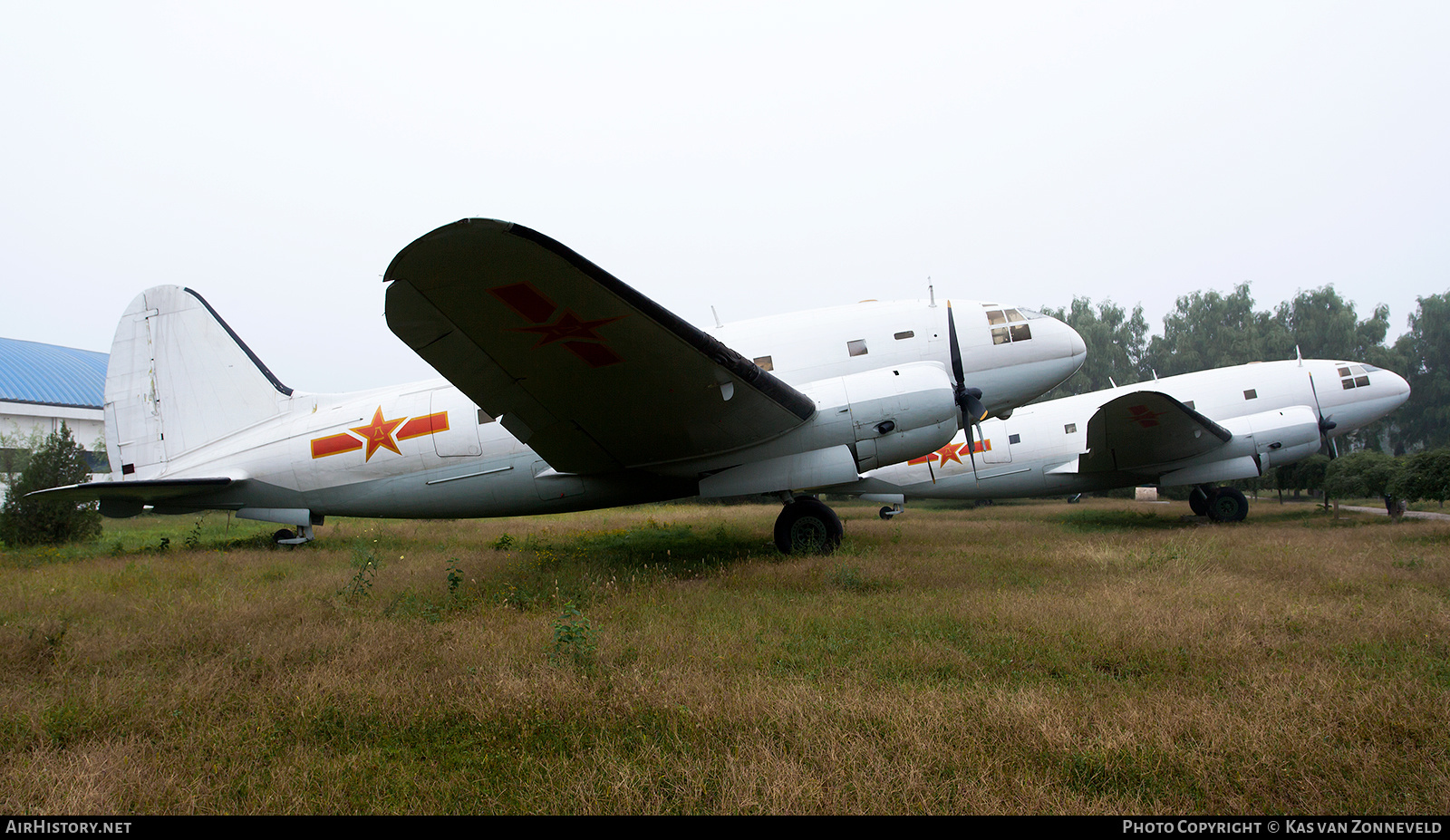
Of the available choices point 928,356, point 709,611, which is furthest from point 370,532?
point 928,356

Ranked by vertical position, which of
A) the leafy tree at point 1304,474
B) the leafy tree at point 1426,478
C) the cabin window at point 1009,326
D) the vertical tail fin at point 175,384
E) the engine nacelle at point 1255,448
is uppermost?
the vertical tail fin at point 175,384

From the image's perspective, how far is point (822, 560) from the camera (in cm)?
835

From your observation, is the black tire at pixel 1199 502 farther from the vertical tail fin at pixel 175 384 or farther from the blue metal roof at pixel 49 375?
the blue metal roof at pixel 49 375

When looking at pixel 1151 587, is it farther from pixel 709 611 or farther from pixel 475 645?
pixel 475 645

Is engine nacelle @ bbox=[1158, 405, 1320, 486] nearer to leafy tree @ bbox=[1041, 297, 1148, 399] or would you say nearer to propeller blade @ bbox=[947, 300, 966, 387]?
propeller blade @ bbox=[947, 300, 966, 387]

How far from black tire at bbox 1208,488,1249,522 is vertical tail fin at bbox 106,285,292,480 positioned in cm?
2099

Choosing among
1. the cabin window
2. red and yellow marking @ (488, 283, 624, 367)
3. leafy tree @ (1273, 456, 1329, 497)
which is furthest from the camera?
leafy tree @ (1273, 456, 1329, 497)

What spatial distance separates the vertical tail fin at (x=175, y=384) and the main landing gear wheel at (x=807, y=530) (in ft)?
28.9

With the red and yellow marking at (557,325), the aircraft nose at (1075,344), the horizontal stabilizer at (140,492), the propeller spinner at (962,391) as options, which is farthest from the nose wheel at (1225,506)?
the horizontal stabilizer at (140,492)

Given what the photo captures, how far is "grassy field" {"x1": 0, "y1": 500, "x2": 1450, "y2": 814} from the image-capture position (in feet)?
8.68

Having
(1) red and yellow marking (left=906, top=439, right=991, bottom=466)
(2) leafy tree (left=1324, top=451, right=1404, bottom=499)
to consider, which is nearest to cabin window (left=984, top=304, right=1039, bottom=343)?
(1) red and yellow marking (left=906, top=439, right=991, bottom=466)

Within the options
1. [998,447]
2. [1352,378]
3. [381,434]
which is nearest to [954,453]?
[998,447]

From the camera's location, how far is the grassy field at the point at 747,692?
8.68ft
